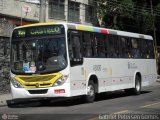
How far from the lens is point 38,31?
18.1 meters

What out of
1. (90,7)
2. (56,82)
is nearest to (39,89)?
(56,82)

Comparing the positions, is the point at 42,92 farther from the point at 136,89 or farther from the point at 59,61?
the point at 136,89

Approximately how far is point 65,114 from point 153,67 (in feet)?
39.9

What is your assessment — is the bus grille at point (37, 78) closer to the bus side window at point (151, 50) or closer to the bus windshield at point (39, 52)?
the bus windshield at point (39, 52)

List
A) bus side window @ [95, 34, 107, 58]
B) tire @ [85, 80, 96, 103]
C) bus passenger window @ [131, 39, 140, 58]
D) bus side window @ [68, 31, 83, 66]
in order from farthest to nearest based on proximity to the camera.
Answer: bus passenger window @ [131, 39, 140, 58]
bus side window @ [95, 34, 107, 58]
tire @ [85, 80, 96, 103]
bus side window @ [68, 31, 83, 66]

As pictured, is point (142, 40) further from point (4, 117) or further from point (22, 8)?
point (4, 117)

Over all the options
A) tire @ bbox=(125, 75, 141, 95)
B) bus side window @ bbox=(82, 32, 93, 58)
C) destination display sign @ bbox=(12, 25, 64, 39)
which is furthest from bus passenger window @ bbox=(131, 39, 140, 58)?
destination display sign @ bbox=(12, 25, 64, 39)

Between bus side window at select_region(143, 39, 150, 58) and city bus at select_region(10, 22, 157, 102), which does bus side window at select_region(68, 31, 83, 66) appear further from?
bus side window at select_region(143, 39, 150, 58)

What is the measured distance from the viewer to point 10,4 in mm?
28219

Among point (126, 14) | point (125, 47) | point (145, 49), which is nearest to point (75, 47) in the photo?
point (125, 47)

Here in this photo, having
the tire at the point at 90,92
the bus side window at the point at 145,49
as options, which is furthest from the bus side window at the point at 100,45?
the bus side window at the point at 145,49

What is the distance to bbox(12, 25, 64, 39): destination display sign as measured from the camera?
17.8 meters

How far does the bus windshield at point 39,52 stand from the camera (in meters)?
17.5

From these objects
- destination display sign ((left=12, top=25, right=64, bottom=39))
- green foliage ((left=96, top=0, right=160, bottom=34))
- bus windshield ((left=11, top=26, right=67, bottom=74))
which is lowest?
bus windshield ((left=11, top=26, right=67, bottom=74))
